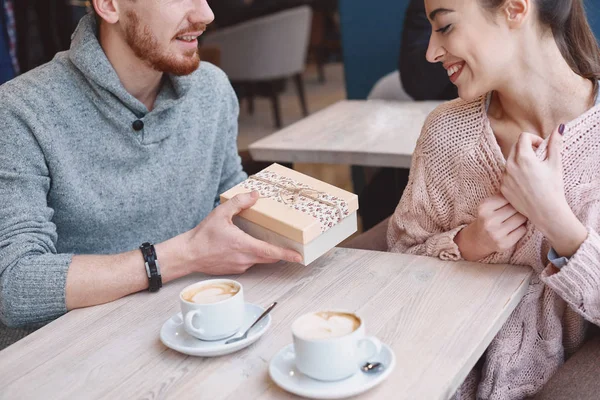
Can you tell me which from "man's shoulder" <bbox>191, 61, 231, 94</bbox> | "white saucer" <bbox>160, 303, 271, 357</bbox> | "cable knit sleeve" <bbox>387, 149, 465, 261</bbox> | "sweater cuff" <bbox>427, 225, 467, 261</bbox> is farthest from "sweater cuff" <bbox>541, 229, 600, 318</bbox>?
"man's shoulder" <bbox>191, 61, 231, 94</bbox>

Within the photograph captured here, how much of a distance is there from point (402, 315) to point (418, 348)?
11 cm

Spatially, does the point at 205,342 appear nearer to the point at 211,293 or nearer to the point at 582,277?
the point at 211,293

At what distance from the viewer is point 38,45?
4.24 meters

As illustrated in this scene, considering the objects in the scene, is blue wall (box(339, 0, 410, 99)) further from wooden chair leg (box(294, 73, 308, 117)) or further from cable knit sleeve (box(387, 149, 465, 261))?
cable knit sleeve (box(387, 149, 465, 261))

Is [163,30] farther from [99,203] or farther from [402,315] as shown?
[402,315]

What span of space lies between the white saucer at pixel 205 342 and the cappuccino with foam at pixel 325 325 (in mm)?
130

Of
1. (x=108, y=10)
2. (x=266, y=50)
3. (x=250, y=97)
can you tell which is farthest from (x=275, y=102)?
(x=108, y=10)

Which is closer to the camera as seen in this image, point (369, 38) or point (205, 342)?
point (205, 342)

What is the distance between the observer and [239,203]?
135 centimetres

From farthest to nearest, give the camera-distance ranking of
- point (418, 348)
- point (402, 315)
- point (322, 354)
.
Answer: point (402, 315), point (418, 348), point (322, 354)

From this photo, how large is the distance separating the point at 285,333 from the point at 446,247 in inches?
15.2

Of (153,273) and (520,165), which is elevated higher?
(520,165)

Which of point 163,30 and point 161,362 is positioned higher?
point 163,30

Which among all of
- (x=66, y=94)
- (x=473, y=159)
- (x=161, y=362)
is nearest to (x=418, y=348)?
(x=161, y=362)
